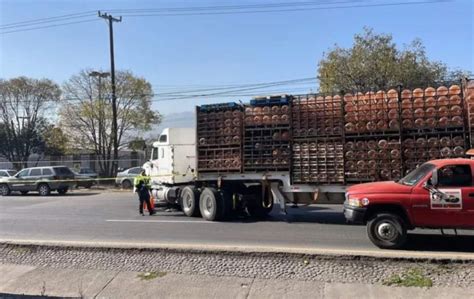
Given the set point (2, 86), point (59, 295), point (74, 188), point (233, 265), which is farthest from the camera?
point (2, 86)

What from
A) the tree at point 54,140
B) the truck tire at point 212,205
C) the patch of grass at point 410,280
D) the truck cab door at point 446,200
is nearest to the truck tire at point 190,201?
the truck tire at point 212,205

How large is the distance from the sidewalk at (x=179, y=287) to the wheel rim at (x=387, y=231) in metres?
3.16

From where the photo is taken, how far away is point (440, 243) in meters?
9.99

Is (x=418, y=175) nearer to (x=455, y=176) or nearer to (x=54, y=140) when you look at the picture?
(x=455, y=176)

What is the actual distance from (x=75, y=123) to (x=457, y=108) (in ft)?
123

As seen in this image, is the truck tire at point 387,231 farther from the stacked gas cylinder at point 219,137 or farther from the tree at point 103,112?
the tree at point 103,112

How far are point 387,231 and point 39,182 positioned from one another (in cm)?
2447

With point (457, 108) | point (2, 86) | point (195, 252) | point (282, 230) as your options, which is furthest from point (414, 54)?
point (2, 86)

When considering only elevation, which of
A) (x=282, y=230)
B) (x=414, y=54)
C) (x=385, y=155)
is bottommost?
(x=282, y=230)

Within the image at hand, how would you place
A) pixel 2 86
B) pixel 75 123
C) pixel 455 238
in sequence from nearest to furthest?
1. pixel 455 238
2. pixel 75 123
3. pixel 2 86

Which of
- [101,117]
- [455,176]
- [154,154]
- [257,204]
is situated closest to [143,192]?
[154,154]

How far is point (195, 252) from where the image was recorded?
816 cm

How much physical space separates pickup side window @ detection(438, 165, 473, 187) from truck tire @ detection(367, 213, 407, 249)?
3.37 ft

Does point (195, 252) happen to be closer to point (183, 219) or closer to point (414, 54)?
point (183, 219)
